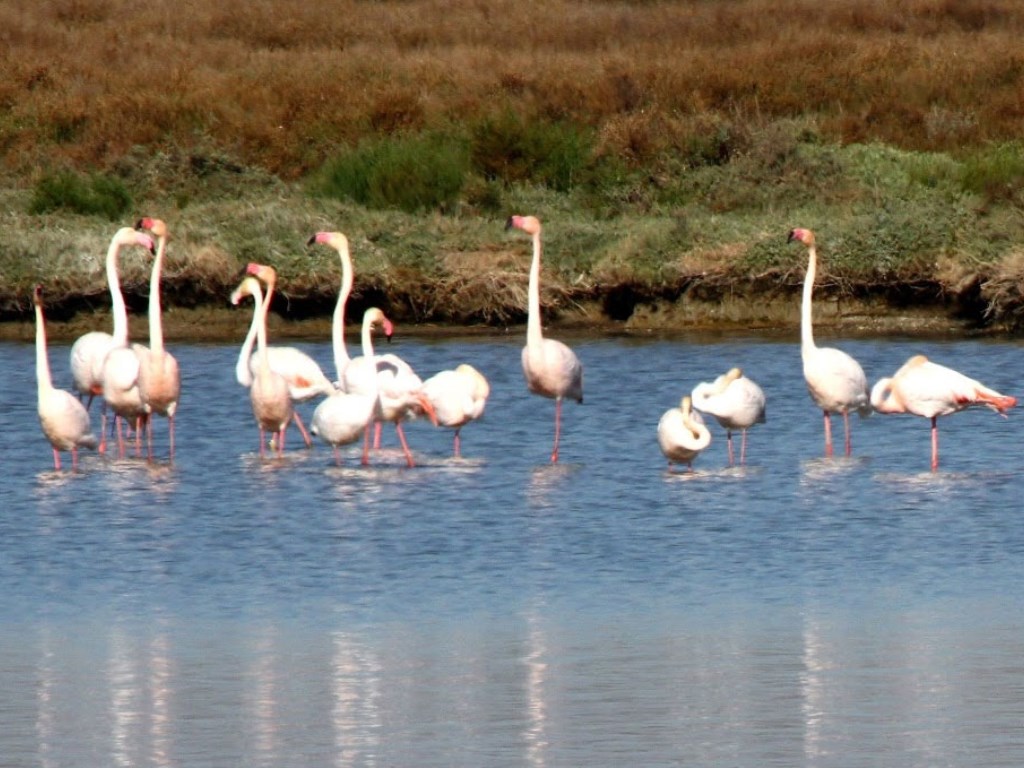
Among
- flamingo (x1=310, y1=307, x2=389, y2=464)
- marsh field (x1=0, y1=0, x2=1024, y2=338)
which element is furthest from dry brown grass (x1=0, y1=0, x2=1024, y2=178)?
flamingo (x1=310, y1=307, x2=389, y2=464)

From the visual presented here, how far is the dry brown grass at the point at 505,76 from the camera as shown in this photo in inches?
951

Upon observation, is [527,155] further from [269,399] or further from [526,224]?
[269,399]

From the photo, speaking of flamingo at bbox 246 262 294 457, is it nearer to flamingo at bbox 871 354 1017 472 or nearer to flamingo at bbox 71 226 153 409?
flamingo at bbox 71 226 153 409

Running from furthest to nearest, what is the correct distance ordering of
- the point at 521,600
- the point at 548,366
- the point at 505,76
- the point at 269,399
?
the point at 505,76
the point at 548,366
the point at 269,399
the point at 521,600

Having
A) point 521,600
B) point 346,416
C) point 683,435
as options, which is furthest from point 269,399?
point 521,600

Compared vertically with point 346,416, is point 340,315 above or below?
above

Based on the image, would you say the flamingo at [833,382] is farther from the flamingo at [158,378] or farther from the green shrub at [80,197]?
the green shrub at [80,197]

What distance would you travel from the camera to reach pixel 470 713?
6.40 metres

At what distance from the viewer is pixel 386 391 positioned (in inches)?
482

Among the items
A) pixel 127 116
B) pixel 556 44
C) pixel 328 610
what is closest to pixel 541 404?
pixel 328 610

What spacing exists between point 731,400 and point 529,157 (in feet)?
35.8

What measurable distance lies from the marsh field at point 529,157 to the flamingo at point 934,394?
18.3 feet

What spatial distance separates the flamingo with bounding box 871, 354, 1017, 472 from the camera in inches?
468

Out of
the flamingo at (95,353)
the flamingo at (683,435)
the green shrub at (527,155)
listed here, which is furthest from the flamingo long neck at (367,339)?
the green shrub at (527,155)
